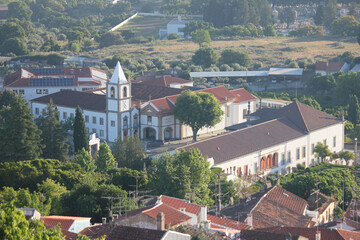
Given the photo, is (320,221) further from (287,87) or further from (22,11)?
(22,11)

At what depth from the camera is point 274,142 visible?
2322 inches

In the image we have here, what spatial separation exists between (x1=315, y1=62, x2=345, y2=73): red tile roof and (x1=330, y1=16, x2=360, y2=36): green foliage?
29.2 meters

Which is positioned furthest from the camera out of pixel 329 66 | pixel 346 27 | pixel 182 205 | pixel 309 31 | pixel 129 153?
pixel 309 31

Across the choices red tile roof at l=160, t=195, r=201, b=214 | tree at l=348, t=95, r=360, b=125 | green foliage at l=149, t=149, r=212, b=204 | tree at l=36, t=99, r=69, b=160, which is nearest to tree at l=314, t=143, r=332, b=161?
tree at l=348, t=95, r=360, b=125

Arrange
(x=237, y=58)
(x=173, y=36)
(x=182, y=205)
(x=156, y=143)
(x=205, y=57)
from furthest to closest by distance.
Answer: (x=173, y=36), (x=237, y=58), (x=205, y=57), (x=156, y=143), (x=182, y=205)

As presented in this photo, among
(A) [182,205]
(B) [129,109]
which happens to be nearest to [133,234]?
(A) [182,205]

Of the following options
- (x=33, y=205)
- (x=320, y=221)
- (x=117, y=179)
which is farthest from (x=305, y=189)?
(x=33, y=205)

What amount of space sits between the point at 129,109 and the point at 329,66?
41368mm

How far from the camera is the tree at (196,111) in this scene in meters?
64.4

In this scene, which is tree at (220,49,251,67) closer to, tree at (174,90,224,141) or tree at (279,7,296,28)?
tree at (174,90,224,141)

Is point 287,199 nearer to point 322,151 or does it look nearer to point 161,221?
point 161,221

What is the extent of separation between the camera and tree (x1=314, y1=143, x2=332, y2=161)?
202 ft

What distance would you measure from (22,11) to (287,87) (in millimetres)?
77302

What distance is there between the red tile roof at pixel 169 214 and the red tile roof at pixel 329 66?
2723 inches
